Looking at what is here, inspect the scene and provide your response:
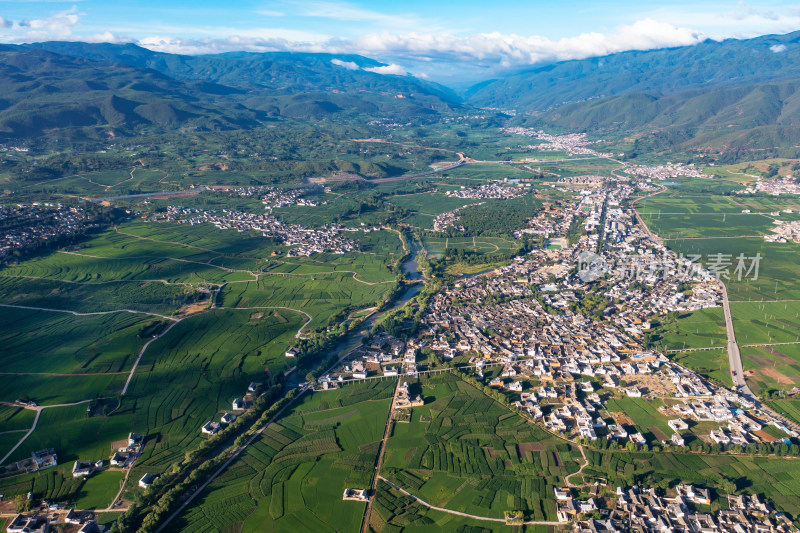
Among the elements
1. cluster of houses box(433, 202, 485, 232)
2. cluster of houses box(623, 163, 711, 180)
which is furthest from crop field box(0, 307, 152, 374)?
cluster of houses box(623, 163, 711, 180)

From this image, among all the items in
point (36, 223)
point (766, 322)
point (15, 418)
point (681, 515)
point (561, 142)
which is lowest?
point (15, 418)

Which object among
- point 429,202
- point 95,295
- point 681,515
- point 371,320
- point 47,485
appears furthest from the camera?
point 429,202

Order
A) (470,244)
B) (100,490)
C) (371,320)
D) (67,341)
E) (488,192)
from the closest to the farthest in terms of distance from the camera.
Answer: (100,490), (67,341), (371,320), (470,244), (488,192)

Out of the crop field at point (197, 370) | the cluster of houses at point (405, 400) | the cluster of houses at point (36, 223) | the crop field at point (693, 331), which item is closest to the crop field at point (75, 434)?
the crop field at point (197, 370)

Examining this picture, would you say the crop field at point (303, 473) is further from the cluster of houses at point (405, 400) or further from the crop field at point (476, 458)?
the crop field at point (476, 458)

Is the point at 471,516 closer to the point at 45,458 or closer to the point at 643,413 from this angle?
the point at 643,413

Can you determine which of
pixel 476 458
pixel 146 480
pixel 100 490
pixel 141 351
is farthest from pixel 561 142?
pixel 100 490

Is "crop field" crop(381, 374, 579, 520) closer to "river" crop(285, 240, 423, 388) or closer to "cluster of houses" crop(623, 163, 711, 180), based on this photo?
"river" crop(285, 240, 423, 388)
